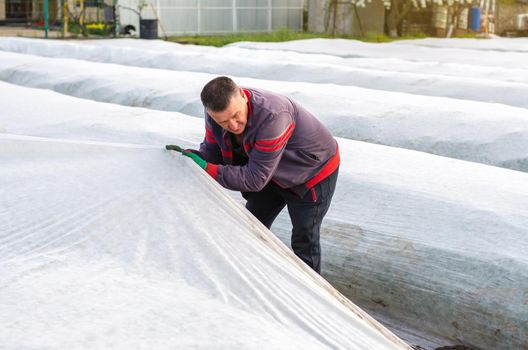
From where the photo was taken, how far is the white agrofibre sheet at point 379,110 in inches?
164

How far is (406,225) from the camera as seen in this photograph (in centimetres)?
296

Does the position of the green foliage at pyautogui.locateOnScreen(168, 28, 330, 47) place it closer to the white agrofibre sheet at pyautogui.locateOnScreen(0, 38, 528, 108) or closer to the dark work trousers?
the white agrofibre sheet at pyautogui.locateOnScreen(0, 38, 528, 108)

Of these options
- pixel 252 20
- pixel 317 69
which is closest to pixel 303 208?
pixel 317 69

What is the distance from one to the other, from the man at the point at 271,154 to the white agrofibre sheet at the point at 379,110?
5.44ft

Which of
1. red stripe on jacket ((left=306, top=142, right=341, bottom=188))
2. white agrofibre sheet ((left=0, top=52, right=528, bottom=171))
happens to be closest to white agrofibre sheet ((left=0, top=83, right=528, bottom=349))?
red stripe on jacket ((left=306, top=142, right=341, bottom=188))

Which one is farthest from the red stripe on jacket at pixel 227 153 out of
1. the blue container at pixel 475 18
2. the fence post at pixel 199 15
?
the blue container at pixel 475 18

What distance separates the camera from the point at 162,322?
1.65m

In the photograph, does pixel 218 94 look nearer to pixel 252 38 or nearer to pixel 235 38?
pixel 252 38

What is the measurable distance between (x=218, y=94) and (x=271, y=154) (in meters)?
0.28

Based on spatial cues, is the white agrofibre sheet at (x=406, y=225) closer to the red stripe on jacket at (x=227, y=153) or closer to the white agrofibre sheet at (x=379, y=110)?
the red stripe on jacket at (x=227, y=153)

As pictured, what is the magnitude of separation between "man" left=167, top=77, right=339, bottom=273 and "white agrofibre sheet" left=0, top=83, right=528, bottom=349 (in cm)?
19

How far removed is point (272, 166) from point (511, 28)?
20.5 meters

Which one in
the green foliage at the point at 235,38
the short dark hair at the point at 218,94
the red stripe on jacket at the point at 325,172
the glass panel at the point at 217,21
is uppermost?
the glass panel at the point at 217,21

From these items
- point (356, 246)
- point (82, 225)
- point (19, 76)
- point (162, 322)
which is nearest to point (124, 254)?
point (82, 225)
